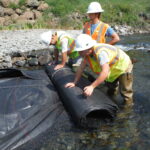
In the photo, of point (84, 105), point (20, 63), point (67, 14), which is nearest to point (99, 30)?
point (84, 105)

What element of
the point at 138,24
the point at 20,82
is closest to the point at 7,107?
the point at 20,82

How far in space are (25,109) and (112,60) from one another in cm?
182

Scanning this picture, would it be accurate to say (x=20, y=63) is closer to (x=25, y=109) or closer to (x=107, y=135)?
(x=25, y=109)

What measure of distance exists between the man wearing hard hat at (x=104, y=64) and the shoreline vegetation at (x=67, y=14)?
21734 mm

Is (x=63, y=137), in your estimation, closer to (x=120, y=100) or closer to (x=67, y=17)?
(x=120, y=100)

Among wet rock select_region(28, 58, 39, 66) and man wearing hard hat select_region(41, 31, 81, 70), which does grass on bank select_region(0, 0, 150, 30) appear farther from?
man wearing hard hat select_region(41, 31, 81, 70)

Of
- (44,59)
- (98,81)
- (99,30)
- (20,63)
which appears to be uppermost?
(99,30)

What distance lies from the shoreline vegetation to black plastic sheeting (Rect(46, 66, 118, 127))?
73.0 ft

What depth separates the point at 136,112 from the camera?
17.1 ft

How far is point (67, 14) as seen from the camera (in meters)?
31.2

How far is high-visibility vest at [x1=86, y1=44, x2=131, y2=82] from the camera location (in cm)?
449

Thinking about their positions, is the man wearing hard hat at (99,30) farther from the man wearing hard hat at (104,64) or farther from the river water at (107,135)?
the river water at (107,135)

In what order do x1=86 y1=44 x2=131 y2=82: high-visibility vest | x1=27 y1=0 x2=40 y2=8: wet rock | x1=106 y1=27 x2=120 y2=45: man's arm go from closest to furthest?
x1=86 y1=44 x2=131 y2=82: high-visibility vest → x1=106 y1=27 x2=120 y2=45: man's arm → x1=27 y1=0 x2=40 y2=8: wet rock

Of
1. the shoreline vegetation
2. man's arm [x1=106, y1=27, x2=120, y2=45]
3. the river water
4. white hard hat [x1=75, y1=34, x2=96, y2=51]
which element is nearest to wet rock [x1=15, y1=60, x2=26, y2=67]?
man's arm [x1=106, y1=27, x2=120, y2=45]
